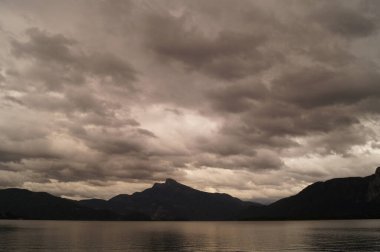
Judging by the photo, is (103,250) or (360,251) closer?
(360,251)

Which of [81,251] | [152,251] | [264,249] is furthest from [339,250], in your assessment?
[81,251]

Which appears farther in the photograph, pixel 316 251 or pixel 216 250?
pixel 216 250

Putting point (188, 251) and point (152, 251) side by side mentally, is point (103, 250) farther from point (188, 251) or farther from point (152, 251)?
point (188, 251)

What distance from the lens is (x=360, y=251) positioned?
121 metres

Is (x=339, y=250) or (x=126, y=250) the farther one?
(x=126, y=250)

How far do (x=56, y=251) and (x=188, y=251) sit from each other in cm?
4335

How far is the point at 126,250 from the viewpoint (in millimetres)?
136750

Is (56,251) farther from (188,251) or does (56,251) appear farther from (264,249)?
(264,249)

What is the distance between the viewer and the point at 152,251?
132125mm

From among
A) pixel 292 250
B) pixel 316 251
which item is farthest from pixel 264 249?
pixel 316 251

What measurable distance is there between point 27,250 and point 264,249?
7918 centimetres

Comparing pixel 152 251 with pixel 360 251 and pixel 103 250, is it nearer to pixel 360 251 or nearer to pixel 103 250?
pixel 103 250

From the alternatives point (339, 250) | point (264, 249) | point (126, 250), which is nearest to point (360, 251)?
point (339, 250)

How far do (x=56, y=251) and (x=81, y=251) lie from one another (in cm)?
811
